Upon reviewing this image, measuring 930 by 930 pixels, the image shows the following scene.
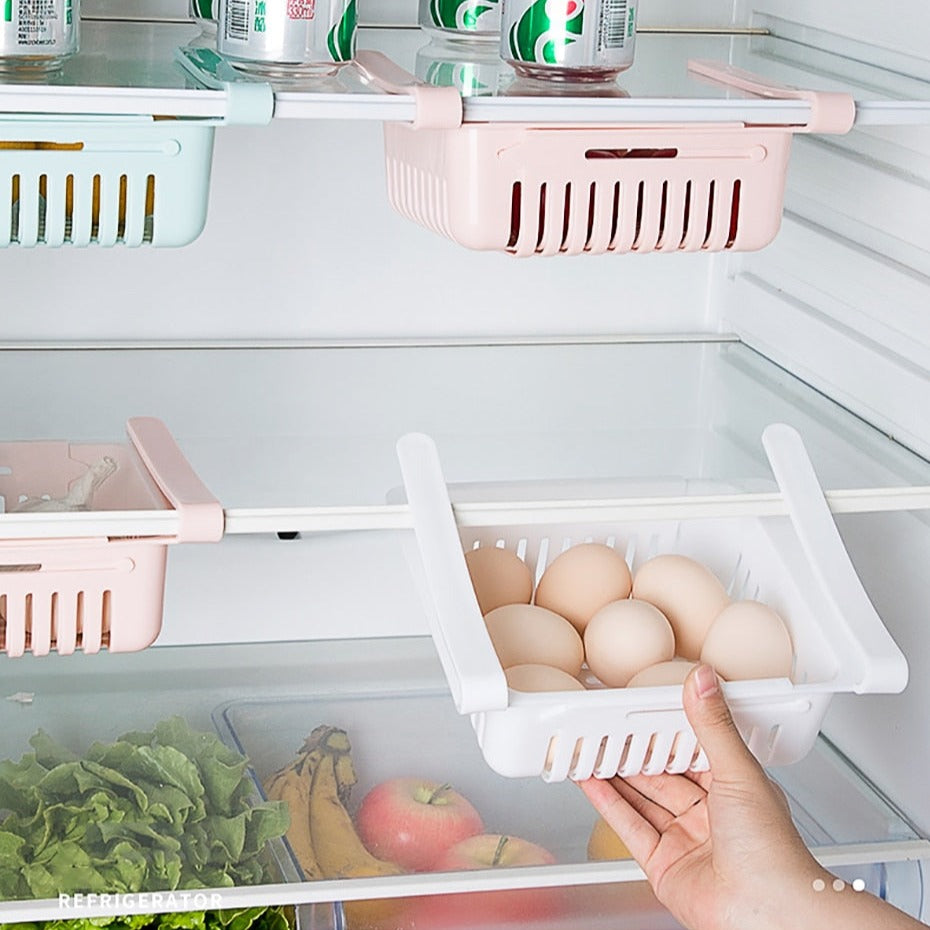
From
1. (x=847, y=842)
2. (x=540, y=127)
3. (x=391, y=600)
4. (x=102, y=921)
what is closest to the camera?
(x=540, y=127)

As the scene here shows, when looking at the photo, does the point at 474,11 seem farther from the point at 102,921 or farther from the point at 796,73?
the point at 102,921

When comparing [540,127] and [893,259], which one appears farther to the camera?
[893,259]

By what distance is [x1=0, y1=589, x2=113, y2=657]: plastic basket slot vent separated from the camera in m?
1.08

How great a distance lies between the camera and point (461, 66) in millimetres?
1206

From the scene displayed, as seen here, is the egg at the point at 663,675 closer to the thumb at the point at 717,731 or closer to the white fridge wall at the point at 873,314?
the thumb at the point at 717,731

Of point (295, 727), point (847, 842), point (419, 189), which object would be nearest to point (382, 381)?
point (419, 189)

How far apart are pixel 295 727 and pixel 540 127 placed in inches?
24.6

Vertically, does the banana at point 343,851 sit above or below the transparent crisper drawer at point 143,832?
below

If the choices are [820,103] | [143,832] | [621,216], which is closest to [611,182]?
[621,216]

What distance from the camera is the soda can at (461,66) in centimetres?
111

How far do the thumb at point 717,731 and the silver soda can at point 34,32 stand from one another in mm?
634

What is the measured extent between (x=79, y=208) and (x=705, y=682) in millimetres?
565

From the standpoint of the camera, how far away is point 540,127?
108 centimetres

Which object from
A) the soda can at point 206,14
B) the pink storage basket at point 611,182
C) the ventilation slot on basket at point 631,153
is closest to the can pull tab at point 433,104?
the pink storage basket at point 611,182
